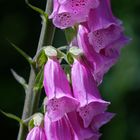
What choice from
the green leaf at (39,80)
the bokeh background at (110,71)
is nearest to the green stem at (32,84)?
the green leaf at (39,80)

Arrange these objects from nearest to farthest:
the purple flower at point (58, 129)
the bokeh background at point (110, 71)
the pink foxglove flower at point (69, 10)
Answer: the pink foxglove flower at point (69, 10), the purple flower at point (58, 129), the bokeh background at point (110, 71)

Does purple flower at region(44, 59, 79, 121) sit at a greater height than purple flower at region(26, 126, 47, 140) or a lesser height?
greater

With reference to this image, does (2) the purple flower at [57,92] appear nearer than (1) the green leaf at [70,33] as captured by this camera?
Yes

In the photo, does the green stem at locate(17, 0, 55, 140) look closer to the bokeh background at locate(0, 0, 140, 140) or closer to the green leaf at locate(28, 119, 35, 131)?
the green leaf at locate(28, 119, 35, 131)

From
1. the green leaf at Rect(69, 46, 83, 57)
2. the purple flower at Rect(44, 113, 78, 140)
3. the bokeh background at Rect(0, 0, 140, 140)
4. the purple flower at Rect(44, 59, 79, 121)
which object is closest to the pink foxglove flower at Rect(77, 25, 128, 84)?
the green leaf at Rect(69, 46, 83, 57)

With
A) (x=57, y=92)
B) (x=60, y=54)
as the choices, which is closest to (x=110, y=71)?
(x=60, y=54)

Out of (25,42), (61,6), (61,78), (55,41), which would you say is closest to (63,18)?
(61,6)

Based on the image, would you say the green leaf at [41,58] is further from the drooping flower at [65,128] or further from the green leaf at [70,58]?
the drooping flower at [65,128]

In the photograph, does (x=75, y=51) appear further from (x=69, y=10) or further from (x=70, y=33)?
(x=69, y=10)
